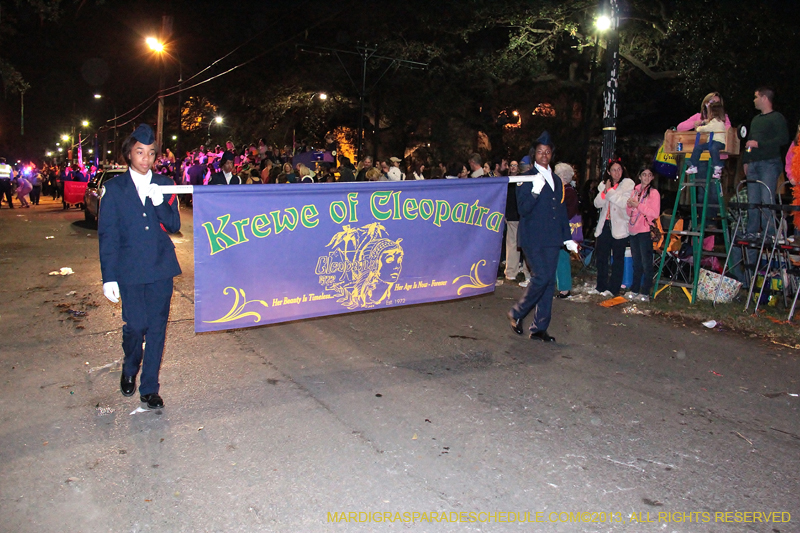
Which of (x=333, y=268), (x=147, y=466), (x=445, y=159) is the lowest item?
(x=147, y=466)

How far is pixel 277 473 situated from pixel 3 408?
235 centimetres

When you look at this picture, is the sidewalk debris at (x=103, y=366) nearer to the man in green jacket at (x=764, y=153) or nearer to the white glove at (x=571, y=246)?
the white glove at (x=571, y=246)

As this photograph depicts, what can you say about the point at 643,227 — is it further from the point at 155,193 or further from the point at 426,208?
the point at 155,193

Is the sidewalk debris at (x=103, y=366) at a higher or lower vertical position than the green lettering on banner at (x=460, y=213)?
lower

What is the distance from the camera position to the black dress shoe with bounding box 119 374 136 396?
4820 mm

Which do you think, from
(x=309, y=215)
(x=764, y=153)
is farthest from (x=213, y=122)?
(x=309, y=215)

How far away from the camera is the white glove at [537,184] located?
639 cm

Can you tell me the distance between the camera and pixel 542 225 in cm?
650

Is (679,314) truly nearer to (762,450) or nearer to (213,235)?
(762,450)

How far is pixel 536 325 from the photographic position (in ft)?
21.9

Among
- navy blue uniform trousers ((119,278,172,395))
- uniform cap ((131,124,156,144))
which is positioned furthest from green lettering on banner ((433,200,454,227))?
uniform cap ((131,124,156,144))

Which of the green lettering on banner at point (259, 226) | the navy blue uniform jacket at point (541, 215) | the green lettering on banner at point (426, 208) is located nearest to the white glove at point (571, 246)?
the navy blue uniform jacket at point (541, 215)

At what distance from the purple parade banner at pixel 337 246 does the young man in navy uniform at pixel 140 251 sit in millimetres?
319

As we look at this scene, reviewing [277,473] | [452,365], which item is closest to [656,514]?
[277,473]
